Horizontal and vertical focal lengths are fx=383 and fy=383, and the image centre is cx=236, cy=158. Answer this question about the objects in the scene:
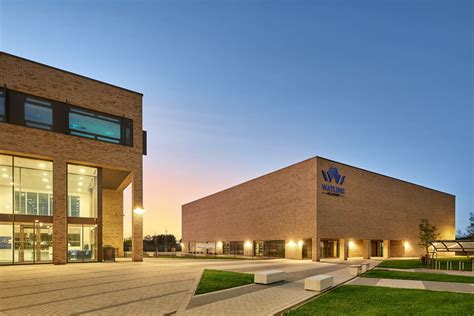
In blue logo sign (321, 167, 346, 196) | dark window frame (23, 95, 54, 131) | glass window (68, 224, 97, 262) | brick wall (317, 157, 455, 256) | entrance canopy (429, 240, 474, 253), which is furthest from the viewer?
brick wall (317, 157, 455, 256)

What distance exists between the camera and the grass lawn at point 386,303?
32.4ft

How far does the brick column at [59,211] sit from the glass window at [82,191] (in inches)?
35.5

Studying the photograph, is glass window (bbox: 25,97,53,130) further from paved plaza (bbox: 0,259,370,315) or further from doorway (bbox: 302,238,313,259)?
doorway (bbox: 302,238,313,259)

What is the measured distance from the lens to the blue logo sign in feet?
127

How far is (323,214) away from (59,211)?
24235 millimetres

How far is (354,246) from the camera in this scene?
45.8 m

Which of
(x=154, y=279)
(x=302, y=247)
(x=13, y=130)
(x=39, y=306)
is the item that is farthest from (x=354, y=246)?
(x=39, y=306)

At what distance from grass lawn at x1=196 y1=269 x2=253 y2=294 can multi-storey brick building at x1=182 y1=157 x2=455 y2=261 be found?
812 inches

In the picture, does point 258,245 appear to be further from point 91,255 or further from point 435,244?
A: point 91,255

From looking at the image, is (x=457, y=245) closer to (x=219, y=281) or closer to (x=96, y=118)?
(x=219, y=281)

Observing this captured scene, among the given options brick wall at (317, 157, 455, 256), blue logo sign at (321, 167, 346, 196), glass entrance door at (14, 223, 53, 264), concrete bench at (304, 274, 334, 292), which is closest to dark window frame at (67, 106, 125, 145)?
glass entrance door at (14, 223, 53, 264)

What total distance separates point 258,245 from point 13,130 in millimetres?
A: 32419

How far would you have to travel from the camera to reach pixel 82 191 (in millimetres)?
26172


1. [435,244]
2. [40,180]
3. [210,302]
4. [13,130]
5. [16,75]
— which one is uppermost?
[16,75]
